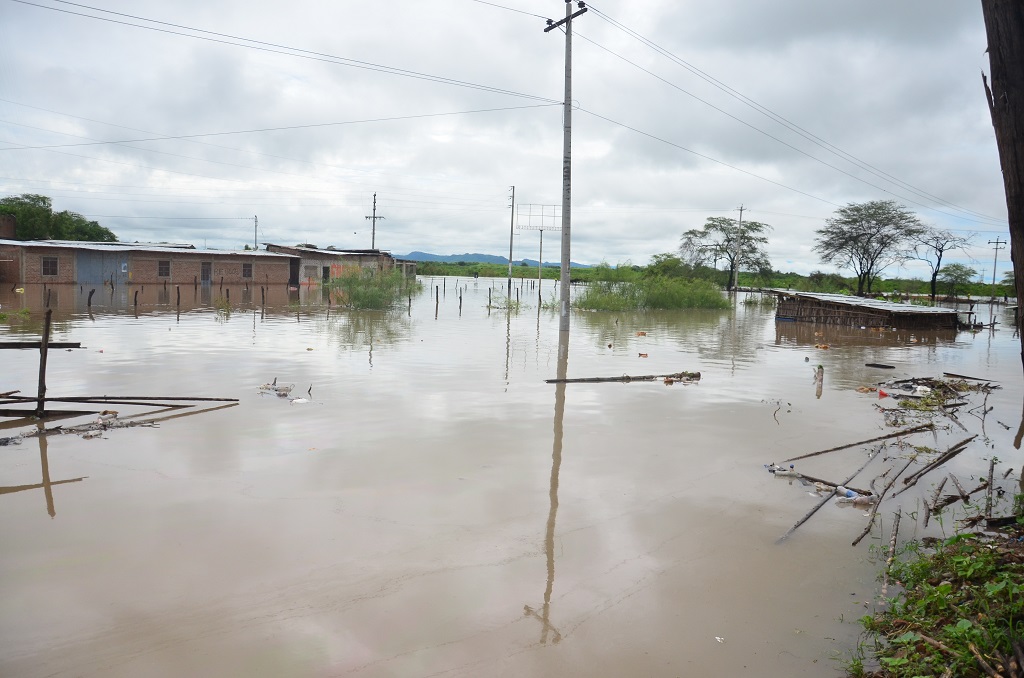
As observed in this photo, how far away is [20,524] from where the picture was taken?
19.9 feet

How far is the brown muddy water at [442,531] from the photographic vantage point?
14.1 feet

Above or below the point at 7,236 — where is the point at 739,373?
below

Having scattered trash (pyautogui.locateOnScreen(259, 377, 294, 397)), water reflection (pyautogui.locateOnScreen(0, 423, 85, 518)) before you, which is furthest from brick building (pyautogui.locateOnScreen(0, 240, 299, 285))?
water reflection (pyautogui.locateOnScreen(0, 423, 85, 518))

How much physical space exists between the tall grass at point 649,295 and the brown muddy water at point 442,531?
998 inches

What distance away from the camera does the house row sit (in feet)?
139

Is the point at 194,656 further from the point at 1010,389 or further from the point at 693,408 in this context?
the point at 1010,389

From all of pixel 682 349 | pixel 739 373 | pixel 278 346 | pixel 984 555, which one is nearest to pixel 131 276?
pixel 278 346

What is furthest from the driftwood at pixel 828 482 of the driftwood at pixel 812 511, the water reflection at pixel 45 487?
the water reflection at pixel 45 487

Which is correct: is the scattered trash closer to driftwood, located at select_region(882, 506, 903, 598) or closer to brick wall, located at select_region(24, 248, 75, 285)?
driftwood, located at select_region(882, 506, 903, 598)

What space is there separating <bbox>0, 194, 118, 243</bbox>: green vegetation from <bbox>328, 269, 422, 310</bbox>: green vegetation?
4145 cm

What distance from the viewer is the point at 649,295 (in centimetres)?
4169

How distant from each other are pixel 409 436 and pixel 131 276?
46377 mm

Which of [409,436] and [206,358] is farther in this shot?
[206,358]

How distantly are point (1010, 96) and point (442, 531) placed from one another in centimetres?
546
